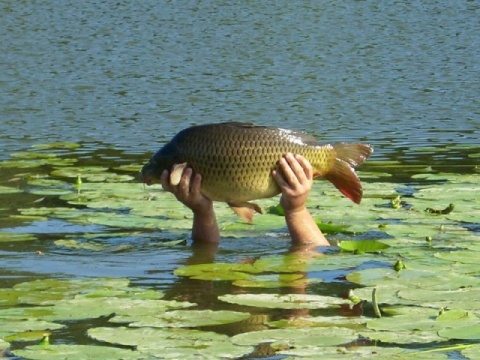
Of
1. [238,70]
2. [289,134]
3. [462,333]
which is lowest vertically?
[462,333]

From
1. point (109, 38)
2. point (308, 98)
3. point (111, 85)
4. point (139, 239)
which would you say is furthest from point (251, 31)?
point (139, 239)

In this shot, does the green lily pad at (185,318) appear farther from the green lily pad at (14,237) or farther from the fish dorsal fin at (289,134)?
the green lily pad at (14,237)

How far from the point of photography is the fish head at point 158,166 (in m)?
5.90

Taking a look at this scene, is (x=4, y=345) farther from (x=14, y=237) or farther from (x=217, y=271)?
(x=14, y=237)

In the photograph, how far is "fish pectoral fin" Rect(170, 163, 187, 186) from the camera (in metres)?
5.81

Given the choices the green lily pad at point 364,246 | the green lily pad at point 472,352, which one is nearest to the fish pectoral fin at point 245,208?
the green lily pad at point 364,246

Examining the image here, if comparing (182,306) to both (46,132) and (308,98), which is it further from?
(308,98)

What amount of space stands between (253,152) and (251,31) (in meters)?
16.1

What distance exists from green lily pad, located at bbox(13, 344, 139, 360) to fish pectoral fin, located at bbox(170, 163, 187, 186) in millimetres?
1747

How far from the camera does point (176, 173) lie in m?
5.82

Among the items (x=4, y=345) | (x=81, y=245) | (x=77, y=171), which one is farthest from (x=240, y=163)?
(x=77, y=171)

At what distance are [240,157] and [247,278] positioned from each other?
0.62 m

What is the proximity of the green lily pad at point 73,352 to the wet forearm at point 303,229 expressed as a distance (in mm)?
2142

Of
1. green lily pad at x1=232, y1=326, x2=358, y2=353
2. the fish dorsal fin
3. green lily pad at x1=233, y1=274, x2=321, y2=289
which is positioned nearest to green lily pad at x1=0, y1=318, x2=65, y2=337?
green lily pad at x1=232, y1=326, x2=358, y2=353
